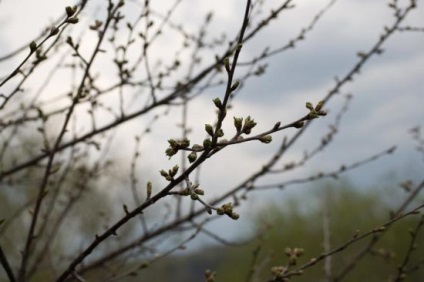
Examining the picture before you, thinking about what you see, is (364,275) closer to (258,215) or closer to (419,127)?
(258,215)

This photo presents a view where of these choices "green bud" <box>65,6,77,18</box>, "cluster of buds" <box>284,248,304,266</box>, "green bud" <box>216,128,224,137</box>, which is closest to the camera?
"green bud" <box>216,128,224,137</box>

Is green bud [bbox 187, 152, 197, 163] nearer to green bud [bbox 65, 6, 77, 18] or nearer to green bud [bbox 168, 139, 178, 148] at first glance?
green bud [bbox 168, 139, 178, 148]

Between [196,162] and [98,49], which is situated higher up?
[98,49]

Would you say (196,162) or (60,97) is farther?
(60,97)

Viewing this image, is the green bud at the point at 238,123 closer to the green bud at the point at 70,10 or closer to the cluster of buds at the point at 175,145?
the cluster of buds at the point at 175,145

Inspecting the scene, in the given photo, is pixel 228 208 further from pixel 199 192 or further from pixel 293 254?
pixel 293 254

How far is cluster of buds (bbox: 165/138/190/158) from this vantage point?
1.25 meters

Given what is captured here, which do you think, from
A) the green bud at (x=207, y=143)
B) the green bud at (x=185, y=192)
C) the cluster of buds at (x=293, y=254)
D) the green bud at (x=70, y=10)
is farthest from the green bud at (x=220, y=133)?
the cluster of buds at (x=293, y=254)

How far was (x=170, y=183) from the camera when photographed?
1.29m

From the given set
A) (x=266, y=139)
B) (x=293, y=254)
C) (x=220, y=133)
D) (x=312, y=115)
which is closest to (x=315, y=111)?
(x=312, y=115)

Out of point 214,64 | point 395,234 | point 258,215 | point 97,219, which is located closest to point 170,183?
Answer: point 214,64

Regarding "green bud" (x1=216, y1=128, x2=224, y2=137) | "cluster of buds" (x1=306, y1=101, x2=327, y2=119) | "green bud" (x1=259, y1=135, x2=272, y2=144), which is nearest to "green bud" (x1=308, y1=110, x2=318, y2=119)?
"cluster of buds" (x1=306, y1=101, x2=327, y2=119)

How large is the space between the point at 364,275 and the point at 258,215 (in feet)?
24.1

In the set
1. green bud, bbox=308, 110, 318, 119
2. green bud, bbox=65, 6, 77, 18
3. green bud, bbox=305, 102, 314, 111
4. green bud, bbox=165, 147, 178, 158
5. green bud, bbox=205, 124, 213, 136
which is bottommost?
green bud, bbox=165, 147, 178, 158
